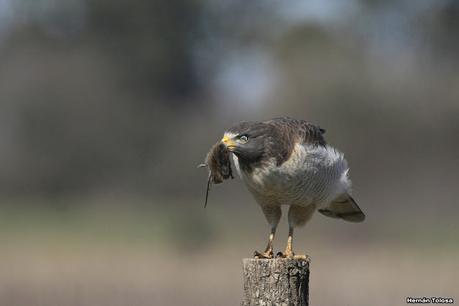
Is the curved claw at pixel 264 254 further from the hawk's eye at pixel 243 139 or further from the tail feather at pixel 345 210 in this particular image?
the tail feather at pixel 345 210

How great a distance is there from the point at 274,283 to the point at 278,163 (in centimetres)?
134

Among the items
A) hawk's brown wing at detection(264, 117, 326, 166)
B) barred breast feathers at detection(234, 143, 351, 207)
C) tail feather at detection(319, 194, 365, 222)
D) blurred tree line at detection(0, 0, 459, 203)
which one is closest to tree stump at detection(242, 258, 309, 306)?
barred breast feathers at detection(234, 143, 351, 207)

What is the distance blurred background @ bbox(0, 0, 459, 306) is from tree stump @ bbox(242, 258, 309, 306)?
3.08m

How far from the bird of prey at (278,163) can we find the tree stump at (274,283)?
38.8 inches

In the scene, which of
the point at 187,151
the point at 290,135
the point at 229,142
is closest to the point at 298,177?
the point at 290,135

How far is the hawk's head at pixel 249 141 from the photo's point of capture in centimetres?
653

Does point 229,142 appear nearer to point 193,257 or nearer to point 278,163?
point 278,163

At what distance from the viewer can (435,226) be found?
17.0m

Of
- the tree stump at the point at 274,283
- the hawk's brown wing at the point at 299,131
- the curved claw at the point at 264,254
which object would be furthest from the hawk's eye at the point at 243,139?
the tree stump at the point at 274,283

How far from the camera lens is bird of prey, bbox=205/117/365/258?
6555mm

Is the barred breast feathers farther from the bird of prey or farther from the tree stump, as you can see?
the tree stump

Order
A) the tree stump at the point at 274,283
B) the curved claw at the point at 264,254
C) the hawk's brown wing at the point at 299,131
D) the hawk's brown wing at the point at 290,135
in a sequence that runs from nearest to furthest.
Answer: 1. the tree stump at the point at 274,283
2. the curved claw at the point at 264,254
3. the hawk's brown wing at the point at 290,135
4. the hawk's brown wing at the point at 299,131

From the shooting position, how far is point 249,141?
259 inches

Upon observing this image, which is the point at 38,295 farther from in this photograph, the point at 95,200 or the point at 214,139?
the point at 95,200
